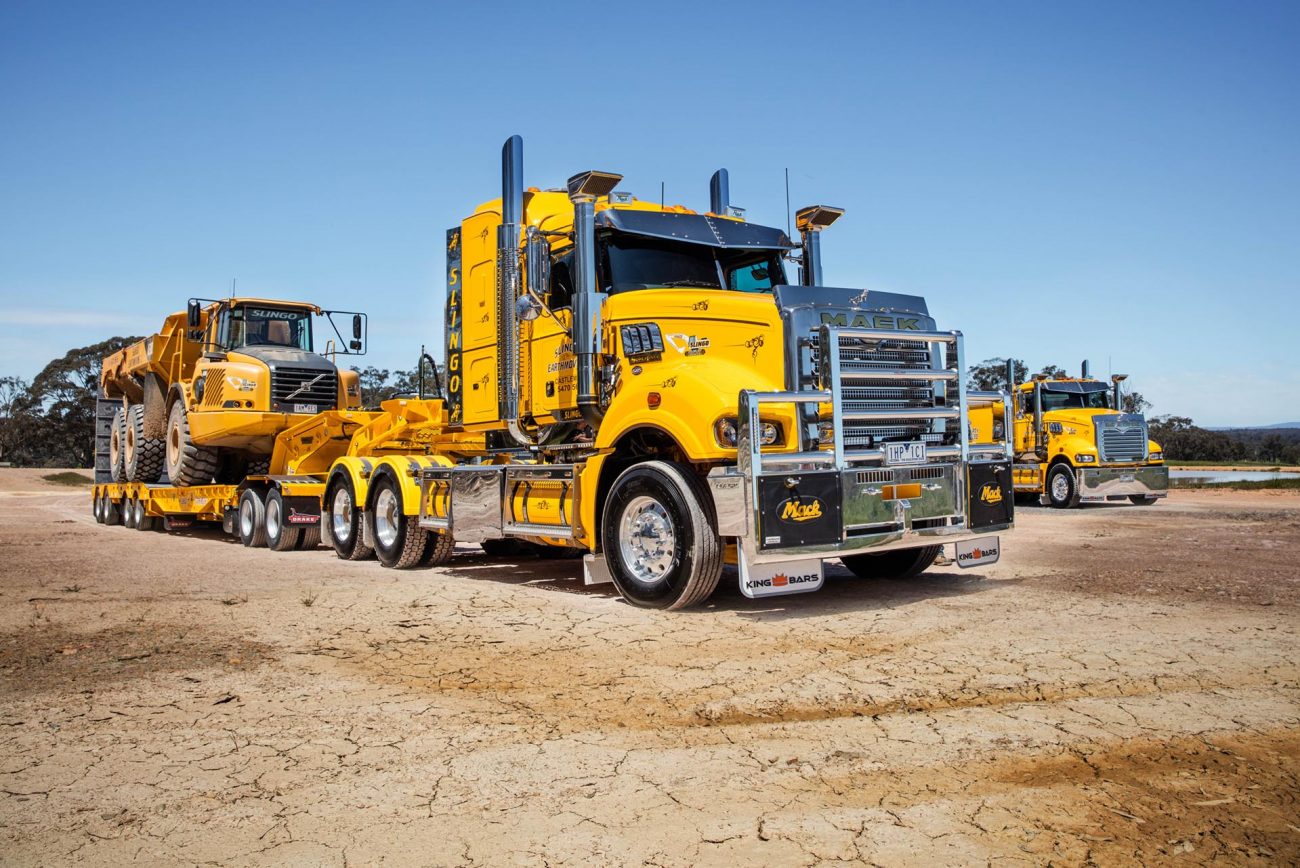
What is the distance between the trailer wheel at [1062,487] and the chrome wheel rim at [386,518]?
1644cm

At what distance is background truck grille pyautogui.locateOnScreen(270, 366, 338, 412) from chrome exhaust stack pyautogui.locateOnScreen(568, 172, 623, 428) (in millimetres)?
8922

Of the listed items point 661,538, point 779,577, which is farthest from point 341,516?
point 779,577

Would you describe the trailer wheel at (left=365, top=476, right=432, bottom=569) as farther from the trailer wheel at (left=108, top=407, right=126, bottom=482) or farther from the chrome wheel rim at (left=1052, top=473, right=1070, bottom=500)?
the chrome wheel rim at (left=1052, top=473, right=1070, bottom=500)

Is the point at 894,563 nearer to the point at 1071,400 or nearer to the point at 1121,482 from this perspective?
the point at 1121,482

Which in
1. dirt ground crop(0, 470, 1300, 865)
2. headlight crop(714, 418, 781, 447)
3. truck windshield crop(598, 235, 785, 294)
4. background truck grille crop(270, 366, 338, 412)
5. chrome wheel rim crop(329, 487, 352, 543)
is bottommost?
dirt ground crop(0, 470, 1300, 865)

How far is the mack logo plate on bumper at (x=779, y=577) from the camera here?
7.05m

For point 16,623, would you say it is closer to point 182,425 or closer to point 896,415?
point 896,415

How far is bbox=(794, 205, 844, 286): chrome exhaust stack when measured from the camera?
1028cm

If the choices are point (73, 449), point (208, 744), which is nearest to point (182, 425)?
point (208, 744)

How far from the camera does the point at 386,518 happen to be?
40.4ft

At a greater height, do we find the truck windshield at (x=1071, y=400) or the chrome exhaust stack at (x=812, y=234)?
the chrome exhaust stack at (x=812, y=234)

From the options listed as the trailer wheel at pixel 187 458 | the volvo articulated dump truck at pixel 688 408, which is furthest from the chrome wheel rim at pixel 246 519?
the volvo articulated dump truck at pixel 688 408

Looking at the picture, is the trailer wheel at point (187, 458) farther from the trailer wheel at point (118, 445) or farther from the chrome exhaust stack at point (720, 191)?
the chrome exhaust stack at point (720, 191)

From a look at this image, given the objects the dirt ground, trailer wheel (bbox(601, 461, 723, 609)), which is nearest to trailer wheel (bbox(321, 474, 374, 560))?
the dirt ground
